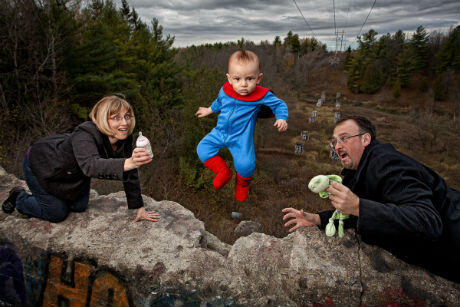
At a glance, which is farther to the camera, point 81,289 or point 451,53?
point 451,53

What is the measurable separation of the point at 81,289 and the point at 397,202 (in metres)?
3.20

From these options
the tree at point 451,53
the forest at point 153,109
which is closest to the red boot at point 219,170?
the forest at point 153,109

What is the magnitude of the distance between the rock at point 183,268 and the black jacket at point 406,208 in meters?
0.26

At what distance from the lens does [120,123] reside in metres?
2.62

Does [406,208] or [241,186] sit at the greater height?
[406,208]

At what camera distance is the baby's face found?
105 inches

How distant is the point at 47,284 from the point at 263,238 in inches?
99.5

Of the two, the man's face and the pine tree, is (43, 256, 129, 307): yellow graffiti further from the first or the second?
the pine tree

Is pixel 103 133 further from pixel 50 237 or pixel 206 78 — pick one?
pixel 206 78

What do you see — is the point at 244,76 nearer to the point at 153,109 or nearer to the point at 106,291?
the point at 106,291

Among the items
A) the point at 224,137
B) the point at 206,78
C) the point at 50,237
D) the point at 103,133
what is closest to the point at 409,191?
the point at 224,137

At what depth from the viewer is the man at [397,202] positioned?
1.82 meters

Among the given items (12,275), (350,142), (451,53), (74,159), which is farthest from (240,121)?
(451,53)

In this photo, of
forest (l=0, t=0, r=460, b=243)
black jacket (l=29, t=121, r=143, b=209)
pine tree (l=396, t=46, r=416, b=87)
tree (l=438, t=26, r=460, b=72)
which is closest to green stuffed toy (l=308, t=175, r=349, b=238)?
black jacket (l=29, t=121, r=143, b=209)
